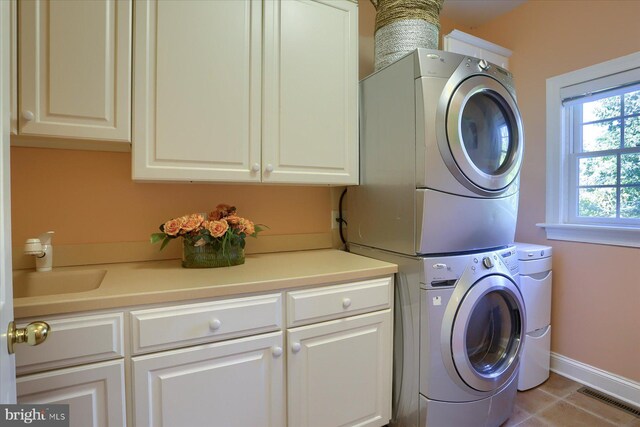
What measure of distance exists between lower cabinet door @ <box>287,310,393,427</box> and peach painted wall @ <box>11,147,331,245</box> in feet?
2.66

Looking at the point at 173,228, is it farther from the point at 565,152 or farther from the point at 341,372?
the point at 565,152

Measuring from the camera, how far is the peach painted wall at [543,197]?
190 centimetres

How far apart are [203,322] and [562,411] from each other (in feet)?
6.60

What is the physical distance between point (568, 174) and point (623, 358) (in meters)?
1.16

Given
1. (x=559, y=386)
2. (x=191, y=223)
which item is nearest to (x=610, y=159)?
(x=559, y=386)

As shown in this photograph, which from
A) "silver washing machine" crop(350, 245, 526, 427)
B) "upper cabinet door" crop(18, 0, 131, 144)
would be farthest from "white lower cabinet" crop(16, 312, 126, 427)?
"silver washing machine" crop(350, 245, 526, 427)

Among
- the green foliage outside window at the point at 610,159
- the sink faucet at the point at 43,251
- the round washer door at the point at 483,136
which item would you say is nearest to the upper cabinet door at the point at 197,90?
the sink faucet at the point at 43,251

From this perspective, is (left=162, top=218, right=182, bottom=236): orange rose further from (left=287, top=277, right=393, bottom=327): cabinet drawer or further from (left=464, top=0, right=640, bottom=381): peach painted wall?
(left=464, top=0, right=640, bottom=381): peach painted wall

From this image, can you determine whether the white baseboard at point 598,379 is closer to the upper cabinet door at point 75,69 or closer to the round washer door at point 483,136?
the round washer door at point 483,136

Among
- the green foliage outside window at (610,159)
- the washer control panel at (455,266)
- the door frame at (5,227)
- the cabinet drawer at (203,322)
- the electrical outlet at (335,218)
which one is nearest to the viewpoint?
the door frame at (5,227)

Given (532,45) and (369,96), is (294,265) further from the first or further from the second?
(532,45)

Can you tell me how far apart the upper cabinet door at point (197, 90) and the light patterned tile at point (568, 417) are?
79.3 inches

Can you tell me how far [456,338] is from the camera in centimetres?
143

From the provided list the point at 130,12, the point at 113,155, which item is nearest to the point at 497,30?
the point at 130,12
